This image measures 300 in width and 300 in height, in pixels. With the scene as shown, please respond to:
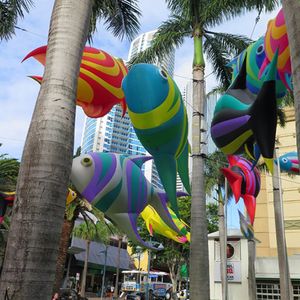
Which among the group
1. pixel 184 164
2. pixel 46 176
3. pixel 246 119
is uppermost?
pixel 246 119

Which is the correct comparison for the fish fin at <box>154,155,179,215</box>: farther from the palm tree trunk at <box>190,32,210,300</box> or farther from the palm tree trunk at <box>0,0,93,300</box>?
the palm tree trunk at <box>190,32,210,300</box>

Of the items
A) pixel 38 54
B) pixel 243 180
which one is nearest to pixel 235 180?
pixel 243 180

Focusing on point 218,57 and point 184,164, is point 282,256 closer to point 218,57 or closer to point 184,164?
point 218,57

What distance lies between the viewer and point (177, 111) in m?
6.91

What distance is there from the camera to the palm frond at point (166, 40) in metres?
13.5

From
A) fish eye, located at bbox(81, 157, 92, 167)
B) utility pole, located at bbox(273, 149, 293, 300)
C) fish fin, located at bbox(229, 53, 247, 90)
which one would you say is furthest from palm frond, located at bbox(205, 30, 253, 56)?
fish eye, located at bbox(81, 157, 92, 167)

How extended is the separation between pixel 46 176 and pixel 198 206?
6.72m

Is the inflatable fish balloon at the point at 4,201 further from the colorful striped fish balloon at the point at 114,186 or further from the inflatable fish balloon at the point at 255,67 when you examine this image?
the inflatable fish balloon at the point at 255,67

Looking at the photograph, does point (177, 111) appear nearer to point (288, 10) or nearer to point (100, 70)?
point (100, 70)

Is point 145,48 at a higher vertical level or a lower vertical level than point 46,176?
higher

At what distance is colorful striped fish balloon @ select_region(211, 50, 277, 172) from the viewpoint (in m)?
6.35

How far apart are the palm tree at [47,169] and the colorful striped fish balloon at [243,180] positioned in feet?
21.8

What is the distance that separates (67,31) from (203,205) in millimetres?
6664

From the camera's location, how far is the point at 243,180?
36.4 ft
